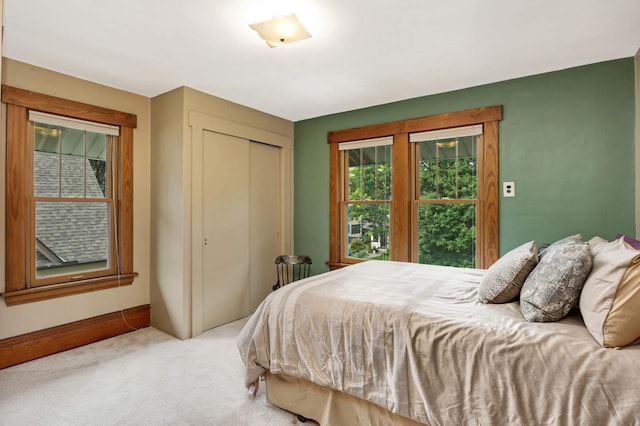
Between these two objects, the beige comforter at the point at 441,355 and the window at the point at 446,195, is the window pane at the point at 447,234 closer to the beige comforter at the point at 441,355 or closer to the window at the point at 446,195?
the window at the point at 446,195

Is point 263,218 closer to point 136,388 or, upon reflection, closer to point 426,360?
point 136,388

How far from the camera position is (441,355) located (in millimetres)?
1593

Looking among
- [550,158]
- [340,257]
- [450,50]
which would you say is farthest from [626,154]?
[340,257]

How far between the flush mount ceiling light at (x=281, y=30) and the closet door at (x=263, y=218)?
1928mm

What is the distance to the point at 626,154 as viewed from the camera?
2.76 m

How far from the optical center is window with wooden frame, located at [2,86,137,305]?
2.85 m

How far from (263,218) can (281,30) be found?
2.46 metres

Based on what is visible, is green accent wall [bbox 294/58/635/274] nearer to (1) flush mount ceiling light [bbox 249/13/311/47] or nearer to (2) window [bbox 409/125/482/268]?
(2) window [bbox 409/125/482/268]

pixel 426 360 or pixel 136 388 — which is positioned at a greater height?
pixel 426 360

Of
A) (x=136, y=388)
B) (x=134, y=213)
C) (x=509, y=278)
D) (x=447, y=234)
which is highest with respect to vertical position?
(x=134, y=213)

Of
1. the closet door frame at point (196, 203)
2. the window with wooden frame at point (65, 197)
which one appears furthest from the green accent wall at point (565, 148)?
the window with wooden frame at point (65, 197)

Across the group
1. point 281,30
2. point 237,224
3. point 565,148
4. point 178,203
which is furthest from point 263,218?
point 565,148

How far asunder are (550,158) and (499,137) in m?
0.47

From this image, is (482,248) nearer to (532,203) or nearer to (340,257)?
(532,203)
